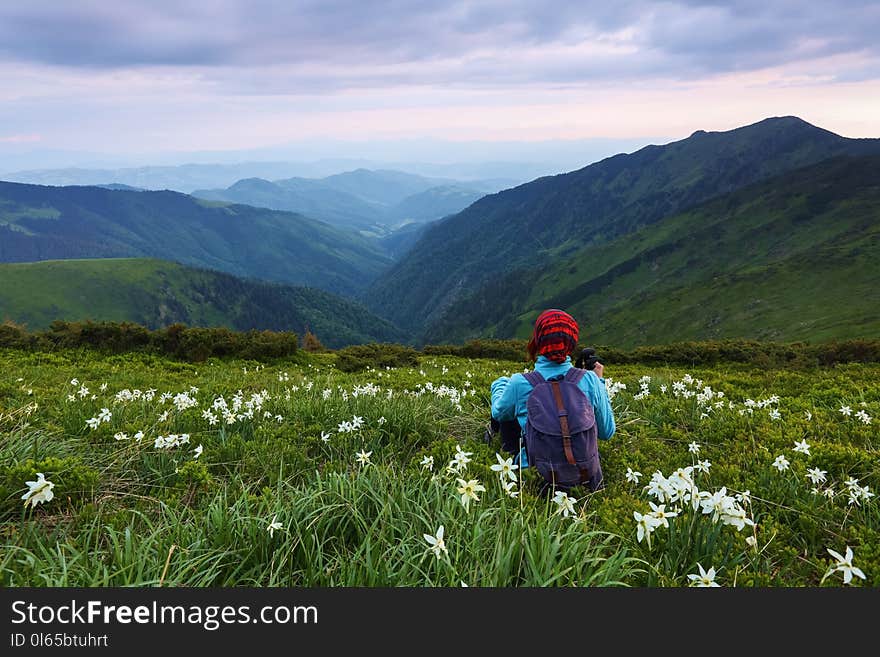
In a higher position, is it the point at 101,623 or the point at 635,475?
the point at 101,623

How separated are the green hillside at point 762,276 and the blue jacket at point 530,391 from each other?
6772cm

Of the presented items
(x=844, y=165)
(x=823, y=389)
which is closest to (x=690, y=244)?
(x=844, y=165)

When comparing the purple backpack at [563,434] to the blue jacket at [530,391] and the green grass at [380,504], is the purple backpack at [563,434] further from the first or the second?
the green grass at [380,504]

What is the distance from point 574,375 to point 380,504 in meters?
2.49

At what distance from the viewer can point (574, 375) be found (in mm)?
5184

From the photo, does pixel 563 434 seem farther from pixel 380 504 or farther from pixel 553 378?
pixel 380 504

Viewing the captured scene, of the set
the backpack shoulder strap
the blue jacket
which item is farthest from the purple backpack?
the blue jacket

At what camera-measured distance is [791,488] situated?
482 centimetres

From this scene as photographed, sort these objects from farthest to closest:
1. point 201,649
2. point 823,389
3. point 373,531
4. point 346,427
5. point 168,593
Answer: point 823,389 < point 346,427 < point 373,531 < point 168,593 < point 201,649

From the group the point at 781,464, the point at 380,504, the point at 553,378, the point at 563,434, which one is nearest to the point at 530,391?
the point at 553,378

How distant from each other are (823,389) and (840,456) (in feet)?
24.4

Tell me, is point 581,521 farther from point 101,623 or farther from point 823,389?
point 823,389

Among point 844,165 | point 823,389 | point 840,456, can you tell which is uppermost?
point 844,165

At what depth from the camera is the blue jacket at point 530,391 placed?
5.27 m
